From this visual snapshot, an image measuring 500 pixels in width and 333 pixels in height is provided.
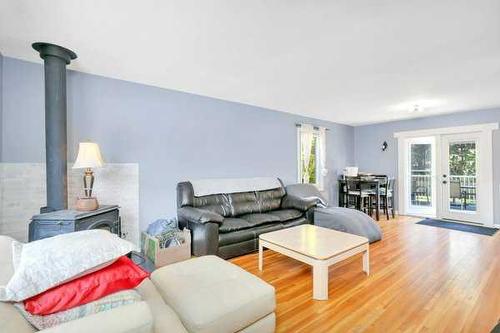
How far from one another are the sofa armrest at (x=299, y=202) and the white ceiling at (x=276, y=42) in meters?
1.75

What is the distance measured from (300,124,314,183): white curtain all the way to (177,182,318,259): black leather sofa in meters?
1.10

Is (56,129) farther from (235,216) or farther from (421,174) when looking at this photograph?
(421,174)

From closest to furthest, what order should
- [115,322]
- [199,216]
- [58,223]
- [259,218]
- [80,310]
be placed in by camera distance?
[115,322] → [80,310] → [58,223] → [199,216] → [259,218]

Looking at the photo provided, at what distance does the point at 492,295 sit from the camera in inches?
84.7

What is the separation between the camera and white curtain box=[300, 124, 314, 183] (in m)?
5.35

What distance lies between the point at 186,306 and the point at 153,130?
2638mm

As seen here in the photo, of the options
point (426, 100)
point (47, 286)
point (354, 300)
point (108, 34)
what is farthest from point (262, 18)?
point (426, 100)

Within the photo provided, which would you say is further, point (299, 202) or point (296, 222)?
point (299, 202)

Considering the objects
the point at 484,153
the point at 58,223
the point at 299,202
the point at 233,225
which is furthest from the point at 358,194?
the point at 58,223

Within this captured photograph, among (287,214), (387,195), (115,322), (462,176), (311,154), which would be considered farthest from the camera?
(311,154)

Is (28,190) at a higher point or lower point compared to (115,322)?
higher

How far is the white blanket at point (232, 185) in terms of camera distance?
3658 mm

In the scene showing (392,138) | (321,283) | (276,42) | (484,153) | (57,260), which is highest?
(276,42)

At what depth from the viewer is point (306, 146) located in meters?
5.44
